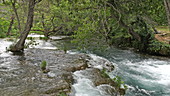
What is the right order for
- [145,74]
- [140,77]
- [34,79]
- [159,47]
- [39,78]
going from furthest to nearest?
[159,47] → [145,74] → [140,77] → [39,78] → [34,79]

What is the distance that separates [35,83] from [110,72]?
13.1ft

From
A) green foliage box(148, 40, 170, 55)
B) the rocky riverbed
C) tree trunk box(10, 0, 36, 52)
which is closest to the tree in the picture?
tree trunk box(10, 0, 36, 52)

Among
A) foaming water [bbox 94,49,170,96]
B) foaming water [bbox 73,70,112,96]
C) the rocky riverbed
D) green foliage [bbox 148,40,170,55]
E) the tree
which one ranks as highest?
the tree

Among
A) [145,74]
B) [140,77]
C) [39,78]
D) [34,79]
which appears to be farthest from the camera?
[145,74]

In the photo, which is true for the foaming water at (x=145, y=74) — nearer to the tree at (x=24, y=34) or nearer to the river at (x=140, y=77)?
the river at (x=140, y=77)

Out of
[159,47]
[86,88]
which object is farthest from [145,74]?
[159,47]

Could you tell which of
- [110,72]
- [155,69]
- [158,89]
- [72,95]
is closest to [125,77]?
[110,72]

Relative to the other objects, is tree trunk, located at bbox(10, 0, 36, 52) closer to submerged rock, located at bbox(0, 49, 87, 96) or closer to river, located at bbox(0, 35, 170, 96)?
submerged rock, located at bbox(0, 49, 87, 96)

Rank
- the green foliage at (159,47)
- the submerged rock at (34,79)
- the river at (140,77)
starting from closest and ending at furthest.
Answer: the submerged rock at (34,79) < the river at (140,77) < the green foliage at (159,47)

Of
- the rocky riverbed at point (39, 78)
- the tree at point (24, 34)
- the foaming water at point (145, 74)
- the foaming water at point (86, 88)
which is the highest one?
the tree at point (24, 34)

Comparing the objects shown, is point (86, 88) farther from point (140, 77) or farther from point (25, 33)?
point (25, 33)

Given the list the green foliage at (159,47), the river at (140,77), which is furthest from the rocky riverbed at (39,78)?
the green foliage at (159,47)

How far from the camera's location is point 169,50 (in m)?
11.2

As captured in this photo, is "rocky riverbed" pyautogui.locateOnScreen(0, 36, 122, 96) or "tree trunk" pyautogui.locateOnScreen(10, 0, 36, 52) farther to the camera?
"tree trunk" pyautogui.locateOnScreen(10, 0, 36, 52)
